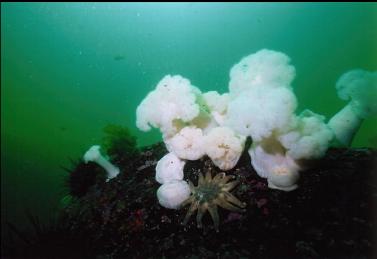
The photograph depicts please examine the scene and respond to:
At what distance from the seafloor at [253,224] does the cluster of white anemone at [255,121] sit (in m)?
0.26

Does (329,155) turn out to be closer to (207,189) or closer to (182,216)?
(207,189)

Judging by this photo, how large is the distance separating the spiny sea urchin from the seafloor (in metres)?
0.13

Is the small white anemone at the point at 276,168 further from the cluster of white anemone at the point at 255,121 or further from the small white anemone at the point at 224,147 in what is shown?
the small white anemone at the point at 224,147

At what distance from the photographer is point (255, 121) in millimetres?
3297

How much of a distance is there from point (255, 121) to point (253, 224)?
114 centimetres

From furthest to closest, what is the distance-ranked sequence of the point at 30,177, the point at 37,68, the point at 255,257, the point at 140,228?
the point at 37,68 < the point at 30,177 < the point at 140,228 < the point at 255,257

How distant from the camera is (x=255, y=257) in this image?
3084mm

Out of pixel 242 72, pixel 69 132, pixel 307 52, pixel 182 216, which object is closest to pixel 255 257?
pixel 182 216

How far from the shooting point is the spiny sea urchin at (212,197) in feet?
11.1

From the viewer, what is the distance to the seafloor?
3004mm

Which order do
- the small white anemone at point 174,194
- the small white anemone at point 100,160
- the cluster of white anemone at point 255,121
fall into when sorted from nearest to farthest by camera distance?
the cluster of white anemone at point 255,121 < the small white anemone at point 174,194 < the small white anemone at point 100,160

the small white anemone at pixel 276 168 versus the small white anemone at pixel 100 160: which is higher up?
the small white anemone at pixel 100 160

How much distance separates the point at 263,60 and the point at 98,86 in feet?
206

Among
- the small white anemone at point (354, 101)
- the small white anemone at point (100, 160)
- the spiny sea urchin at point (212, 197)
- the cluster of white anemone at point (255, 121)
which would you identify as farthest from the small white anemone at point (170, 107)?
the small white anemone at point (354, 101)
